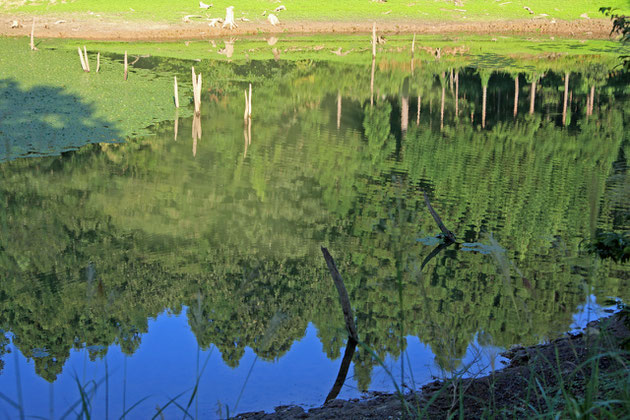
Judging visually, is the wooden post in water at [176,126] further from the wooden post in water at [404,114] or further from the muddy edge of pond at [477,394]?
the muddy edge of pond at [477,394]

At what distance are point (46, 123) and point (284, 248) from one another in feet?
37.5

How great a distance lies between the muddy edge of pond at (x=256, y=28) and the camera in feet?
138

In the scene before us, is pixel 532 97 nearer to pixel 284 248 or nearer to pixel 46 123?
pixel 46 123

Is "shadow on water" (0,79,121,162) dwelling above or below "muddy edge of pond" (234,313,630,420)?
above

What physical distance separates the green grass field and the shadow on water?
73.1ft

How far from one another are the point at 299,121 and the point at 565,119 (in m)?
9.55

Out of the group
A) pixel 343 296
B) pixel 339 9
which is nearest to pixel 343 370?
pixel 343 296

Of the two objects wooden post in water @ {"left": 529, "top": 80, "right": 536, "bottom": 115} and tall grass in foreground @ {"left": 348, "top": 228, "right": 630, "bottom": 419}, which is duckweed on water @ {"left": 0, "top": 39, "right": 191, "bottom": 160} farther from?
wooden post in water @ {"left": 529, "top": 80, "right": 536, "bottom": 115}

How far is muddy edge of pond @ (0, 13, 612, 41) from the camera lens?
138 feet

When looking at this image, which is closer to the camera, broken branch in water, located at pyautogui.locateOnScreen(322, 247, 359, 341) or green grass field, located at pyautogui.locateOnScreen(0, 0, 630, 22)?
broken branch in water, located at pyautogui.locateOnScreen(322, 247, 359, 341)

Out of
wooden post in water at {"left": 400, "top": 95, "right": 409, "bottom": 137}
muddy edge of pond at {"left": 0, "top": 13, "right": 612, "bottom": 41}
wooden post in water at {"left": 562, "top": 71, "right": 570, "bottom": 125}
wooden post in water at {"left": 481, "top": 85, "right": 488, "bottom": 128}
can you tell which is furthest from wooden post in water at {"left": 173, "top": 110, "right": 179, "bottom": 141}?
muddy edge of pond at {"left": 0, "top": 13, "right": 612, "bottom": 41}

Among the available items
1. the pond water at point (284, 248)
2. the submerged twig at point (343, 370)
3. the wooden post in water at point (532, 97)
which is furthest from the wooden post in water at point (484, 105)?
the submerged twig at point (343, 370)

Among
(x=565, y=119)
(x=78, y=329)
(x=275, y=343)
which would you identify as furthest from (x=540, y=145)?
(x=78, y=329)

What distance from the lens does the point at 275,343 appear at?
892cm
